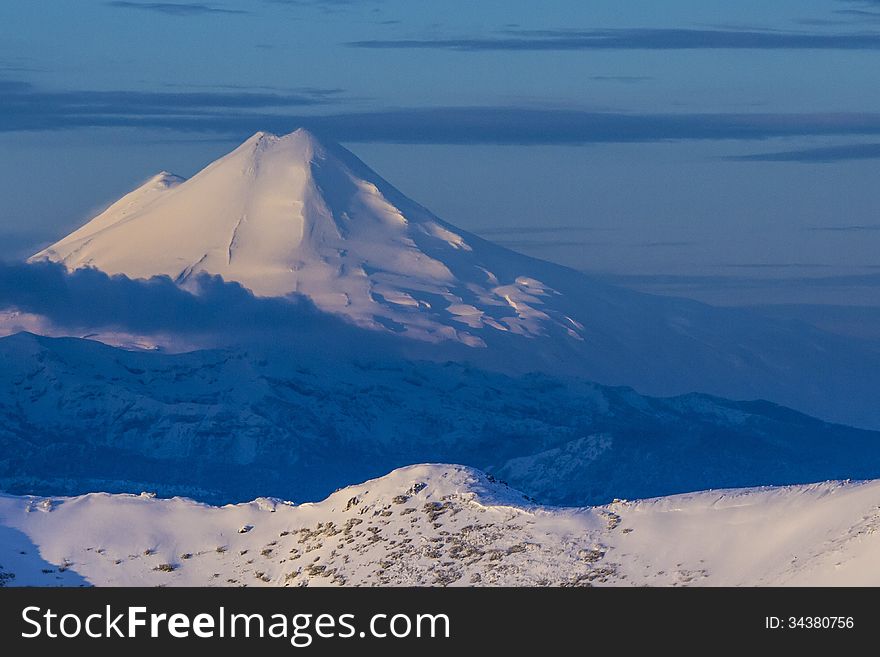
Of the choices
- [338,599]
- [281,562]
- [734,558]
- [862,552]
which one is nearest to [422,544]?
[281,562]

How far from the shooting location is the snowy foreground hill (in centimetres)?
8425

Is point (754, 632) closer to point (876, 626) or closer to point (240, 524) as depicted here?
point (876, 626)

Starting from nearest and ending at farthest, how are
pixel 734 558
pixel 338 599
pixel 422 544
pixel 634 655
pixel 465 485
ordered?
1. pixel 634 655
2. pixel 338 599
3. pixel 734 558
4. pixel 422 544
5. pixel 465 485

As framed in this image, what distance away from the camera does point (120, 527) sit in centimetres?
10188

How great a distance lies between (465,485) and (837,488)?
690 inches

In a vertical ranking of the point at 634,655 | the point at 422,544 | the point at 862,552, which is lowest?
the point at 634,655

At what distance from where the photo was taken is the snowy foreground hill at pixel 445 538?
84.2m

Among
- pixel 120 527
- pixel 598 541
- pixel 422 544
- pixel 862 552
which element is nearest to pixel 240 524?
pixel 120 527

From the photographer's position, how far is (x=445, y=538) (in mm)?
92562

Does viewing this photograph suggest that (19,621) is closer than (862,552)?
Yes

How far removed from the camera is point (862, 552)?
78.1 m

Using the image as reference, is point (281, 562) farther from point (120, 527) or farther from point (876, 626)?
point (876, 626)

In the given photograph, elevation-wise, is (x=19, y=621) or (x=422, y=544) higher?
(x=422, y=544)

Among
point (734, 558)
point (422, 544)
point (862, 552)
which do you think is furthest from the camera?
point (422, 544)
